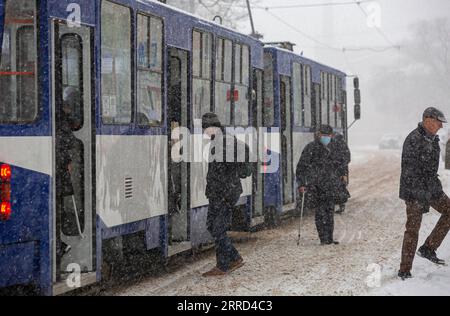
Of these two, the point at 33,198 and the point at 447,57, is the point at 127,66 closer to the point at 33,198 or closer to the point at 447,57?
the point at 33,198

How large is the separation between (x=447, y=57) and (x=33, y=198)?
67158 millimetres

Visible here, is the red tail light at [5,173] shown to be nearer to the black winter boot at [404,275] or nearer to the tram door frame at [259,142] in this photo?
the black winter boot at [404,275]

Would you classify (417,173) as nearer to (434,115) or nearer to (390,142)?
(434,115)

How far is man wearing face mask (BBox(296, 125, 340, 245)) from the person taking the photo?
1209cm

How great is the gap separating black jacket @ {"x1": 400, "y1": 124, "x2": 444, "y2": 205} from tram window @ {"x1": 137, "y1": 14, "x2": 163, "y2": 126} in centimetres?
297

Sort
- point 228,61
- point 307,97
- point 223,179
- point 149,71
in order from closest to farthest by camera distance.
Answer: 1. point 149,71
2. point 223,179
3. point 228,61
4. point 307,97

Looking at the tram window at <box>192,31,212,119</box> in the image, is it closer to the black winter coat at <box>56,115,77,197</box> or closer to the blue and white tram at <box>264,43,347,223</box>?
the black winter coat at <box>56,115,77,197</box>

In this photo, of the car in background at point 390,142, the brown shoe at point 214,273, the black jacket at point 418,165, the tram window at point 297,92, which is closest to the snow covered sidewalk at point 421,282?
the black jacket at point 418,165

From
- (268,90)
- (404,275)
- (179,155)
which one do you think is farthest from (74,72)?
(268,90)

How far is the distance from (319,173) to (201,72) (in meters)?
2.85

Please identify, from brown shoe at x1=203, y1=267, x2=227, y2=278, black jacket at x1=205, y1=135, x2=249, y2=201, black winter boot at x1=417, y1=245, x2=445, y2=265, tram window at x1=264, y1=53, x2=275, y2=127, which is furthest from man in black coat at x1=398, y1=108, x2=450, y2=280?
tram window at x1=264, y1=53, x2=275, y2=127

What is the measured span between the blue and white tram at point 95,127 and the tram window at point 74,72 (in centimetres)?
1

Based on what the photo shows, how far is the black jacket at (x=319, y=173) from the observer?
12125 millimetres

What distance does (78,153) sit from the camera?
7.86m
